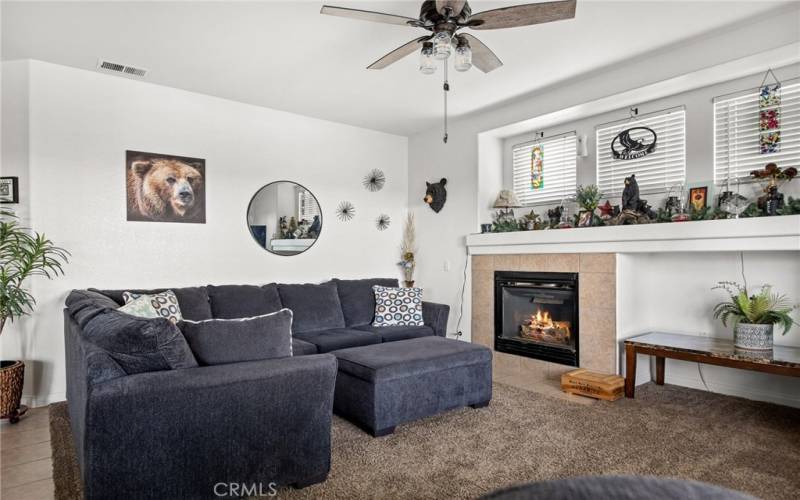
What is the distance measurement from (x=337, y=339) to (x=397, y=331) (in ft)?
2.21

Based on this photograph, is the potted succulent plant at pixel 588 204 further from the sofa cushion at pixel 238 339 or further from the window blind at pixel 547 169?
the sofa cushion at pixel 238 339

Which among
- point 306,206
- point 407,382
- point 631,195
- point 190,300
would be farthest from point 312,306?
point 631,195

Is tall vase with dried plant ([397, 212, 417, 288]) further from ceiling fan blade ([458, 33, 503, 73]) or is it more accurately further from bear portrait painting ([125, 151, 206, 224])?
ceiling fan blade ([458, 33, 503, 73])

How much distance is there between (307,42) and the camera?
3.45 m

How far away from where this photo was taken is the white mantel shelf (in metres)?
3.11

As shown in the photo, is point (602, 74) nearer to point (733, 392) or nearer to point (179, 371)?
point (733, 392)

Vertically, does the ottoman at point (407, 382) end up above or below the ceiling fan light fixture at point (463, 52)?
below

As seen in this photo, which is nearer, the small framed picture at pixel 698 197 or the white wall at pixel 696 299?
the white wall at pixel 696 299

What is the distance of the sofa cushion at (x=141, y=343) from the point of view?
1881mm

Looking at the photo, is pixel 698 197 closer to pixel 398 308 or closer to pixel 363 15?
pixel 398 308

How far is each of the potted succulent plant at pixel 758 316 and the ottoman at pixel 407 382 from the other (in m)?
1.76

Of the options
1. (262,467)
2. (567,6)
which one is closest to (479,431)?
(262,467)

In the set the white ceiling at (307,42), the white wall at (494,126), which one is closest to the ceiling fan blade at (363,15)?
the white ceiling at (307,42)

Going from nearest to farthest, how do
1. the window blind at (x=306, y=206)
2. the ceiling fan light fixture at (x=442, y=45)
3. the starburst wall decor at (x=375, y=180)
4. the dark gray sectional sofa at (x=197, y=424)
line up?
the dark gray sectional sofa at (x=197, y=424)
the ceiling fan light fixture at (x=442, y=45)
the window blind at (x=306, y=206)
the starburst wall decor at (x=375, y=180)
